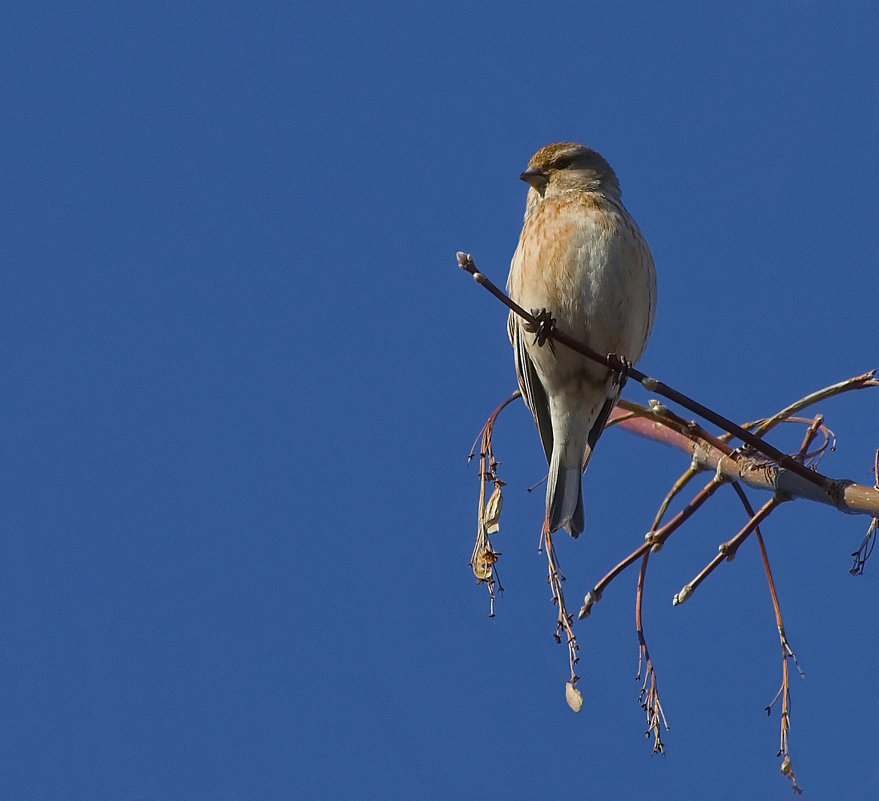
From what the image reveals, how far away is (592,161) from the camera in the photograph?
5.05m

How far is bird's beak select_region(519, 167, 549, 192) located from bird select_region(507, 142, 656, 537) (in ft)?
0.50

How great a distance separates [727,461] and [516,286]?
1340 mm

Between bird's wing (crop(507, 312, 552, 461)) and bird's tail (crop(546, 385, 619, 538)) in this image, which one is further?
bird's wing (crop(507, 312, 552, 461))

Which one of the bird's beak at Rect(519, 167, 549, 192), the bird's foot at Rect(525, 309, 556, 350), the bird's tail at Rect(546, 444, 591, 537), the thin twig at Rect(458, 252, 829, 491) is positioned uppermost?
the bird's beak at Rect(519, 167, 549, 192)

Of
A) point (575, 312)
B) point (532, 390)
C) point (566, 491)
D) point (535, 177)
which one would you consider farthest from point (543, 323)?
point (535, 177)

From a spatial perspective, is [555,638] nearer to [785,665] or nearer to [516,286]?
[785,665]

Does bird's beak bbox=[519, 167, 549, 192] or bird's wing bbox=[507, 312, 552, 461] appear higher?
bird's beak bbox=[519, 167, 549, 192]

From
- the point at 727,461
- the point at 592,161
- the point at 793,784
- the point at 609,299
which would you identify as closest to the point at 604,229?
the point at 609,299

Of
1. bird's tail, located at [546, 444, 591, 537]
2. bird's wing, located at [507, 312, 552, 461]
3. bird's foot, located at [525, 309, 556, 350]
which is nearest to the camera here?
bird's foot, located at [525, 309, 556, 350]

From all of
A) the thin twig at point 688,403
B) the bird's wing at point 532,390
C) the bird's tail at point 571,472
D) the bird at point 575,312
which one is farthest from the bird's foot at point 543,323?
the thin twig at point 688,403

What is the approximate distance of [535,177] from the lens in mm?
5043

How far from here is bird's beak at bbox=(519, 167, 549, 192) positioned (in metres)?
5.04

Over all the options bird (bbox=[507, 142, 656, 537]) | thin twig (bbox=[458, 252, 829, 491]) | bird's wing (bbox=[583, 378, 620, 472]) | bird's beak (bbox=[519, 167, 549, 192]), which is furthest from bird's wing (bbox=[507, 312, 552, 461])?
thin twig (bbox=[458, 252, 829, 491])

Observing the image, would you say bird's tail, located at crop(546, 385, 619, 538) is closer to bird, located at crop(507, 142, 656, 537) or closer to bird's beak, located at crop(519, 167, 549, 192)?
bird, located at crop(507, 142, 656, 537)
